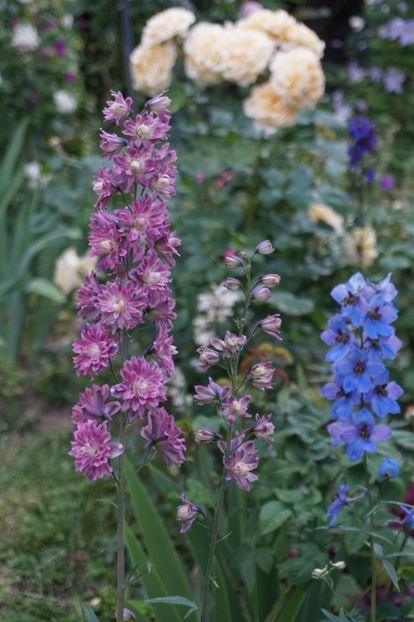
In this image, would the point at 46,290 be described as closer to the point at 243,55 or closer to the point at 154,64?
the point at 154,64

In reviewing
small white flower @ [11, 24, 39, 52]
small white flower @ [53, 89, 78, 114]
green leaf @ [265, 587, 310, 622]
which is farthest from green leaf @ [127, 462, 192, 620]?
small white flower @ [11, 24, 39, 52]

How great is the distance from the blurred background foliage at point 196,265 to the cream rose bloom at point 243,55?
0.20m

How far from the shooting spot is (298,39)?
2730mm

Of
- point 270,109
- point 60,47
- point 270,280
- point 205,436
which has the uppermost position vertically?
point 60,47

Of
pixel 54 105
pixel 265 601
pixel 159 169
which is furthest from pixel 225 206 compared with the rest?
pixel 54 105

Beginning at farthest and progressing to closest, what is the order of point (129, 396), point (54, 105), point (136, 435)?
1. point (54, 105)
2. point (136, 435)
3. point (129, 396)

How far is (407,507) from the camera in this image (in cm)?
152

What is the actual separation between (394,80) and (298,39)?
7.20 feet

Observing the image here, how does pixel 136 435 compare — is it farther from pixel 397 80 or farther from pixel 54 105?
pixel 397 80

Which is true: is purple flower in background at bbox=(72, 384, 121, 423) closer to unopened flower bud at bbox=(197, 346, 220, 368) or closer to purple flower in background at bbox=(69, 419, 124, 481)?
purple flower in background at bbox=(69, 419, 124, 481)

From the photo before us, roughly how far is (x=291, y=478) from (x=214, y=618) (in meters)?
0.33

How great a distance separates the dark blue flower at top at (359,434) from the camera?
4.75 feet

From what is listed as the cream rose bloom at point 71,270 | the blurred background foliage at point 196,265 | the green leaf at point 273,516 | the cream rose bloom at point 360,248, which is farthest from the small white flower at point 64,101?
the green leaf at point 273,516

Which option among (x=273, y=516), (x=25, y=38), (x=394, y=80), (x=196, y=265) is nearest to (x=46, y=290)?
(x=196, y=265)
